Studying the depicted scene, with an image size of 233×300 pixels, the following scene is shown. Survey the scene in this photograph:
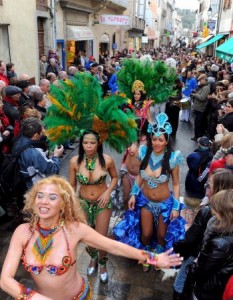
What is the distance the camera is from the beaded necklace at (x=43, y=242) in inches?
82.7

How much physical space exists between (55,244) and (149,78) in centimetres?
445

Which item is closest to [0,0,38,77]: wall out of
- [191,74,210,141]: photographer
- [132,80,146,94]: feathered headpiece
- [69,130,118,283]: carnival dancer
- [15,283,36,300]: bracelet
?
[132,80,146,94]: feathered headpiece

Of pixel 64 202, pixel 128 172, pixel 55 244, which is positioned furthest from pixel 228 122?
pixel 55 244

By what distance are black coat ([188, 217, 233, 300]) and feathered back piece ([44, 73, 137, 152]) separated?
1.51 m

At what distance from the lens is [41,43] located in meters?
12.8

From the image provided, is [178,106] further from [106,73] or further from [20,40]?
[20,40]

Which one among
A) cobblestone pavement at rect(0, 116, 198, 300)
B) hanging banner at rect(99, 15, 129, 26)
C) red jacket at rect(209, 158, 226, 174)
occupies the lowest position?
cobblestone pavement at rect(0, 116, 198, 300)

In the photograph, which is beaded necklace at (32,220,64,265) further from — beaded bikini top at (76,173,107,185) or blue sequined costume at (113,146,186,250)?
blue sequined costume at (113,146,186,250)

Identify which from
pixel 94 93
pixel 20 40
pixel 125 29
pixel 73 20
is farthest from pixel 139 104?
pixel 125 29

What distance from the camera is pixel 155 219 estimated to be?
350 cm

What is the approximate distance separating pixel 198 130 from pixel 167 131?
549 cm

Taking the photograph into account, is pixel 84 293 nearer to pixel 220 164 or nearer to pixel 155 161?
pixel 155 161

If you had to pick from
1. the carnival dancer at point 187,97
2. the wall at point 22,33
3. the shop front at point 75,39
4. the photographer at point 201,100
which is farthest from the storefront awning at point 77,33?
the photographer at point 201,100

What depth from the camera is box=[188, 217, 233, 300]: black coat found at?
214cm
